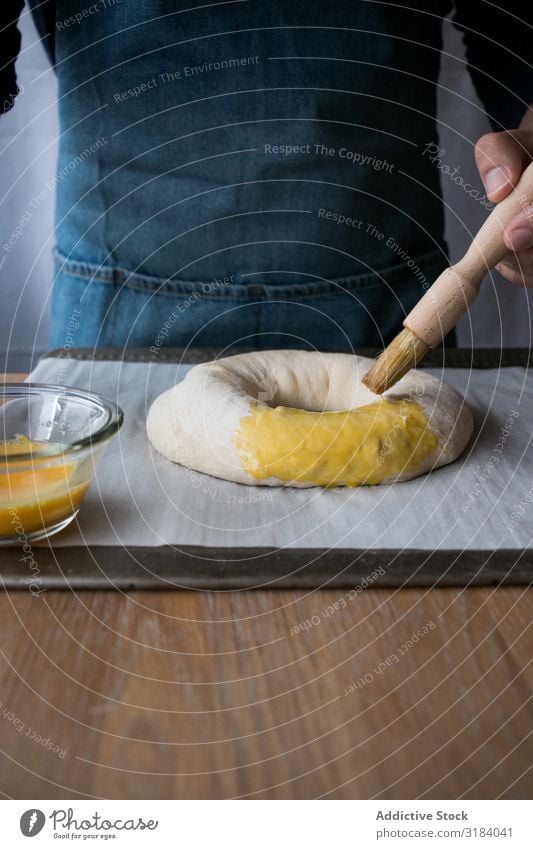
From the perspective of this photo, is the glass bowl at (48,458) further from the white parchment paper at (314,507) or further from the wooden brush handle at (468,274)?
the wooden brush handle at (468,274)

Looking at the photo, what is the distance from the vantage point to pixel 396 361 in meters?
0.74

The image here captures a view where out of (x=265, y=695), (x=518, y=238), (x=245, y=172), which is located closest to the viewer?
(x=265, y=695)

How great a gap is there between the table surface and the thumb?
36 cm

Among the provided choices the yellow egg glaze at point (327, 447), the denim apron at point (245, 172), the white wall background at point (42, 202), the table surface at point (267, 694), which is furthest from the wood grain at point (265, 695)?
the white wall background at point (42, 202)

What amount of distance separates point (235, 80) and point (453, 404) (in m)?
0.49

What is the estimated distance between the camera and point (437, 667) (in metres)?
0.49

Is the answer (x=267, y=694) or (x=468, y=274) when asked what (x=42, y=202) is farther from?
(x=267, y=694)

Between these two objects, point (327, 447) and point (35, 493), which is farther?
point (327, 447)

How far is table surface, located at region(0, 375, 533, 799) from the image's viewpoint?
409mm

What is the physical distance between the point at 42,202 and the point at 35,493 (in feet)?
4.28

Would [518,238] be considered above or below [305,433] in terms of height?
above

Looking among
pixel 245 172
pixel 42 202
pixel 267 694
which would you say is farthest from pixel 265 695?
pixel 42 202

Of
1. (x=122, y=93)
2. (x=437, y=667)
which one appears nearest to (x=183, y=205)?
(x=122, y=93)

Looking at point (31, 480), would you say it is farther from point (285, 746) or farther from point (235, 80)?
point (235, 80)
